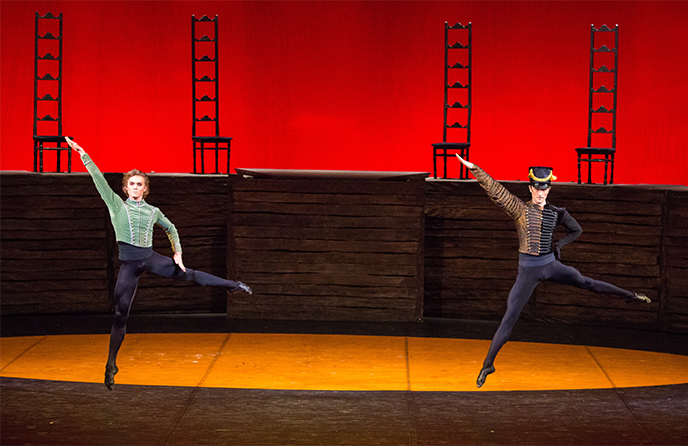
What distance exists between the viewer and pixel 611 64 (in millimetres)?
9617

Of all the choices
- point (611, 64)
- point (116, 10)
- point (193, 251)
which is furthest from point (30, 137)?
point (611, 64)

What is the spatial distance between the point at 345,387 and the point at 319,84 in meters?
4.58

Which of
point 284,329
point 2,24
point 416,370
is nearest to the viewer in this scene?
point 416,370

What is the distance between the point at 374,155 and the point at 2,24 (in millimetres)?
4449

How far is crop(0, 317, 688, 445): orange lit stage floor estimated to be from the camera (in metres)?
5.16

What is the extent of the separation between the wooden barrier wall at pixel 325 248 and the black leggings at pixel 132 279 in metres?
2.74

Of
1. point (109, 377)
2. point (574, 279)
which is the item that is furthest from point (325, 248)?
point (574, 279)

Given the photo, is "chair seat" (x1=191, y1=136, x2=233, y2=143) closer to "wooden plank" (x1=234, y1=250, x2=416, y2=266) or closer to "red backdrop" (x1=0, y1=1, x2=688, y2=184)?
"red backdrop" (x1=0, y1=1, x2=688, y2=184)

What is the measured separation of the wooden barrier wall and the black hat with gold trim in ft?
8.58

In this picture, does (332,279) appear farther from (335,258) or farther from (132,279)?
(132,279)

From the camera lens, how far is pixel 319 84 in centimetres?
988

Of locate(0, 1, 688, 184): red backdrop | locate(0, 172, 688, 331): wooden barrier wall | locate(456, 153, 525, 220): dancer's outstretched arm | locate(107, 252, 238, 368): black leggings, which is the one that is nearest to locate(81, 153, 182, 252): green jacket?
locate(107, 252, 238, 368): black leggings

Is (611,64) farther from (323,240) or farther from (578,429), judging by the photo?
(578,429)

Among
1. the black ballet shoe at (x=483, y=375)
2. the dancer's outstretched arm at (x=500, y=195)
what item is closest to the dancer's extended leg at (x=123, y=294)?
the dancer's outstretched arm at (x=500, y=195)
